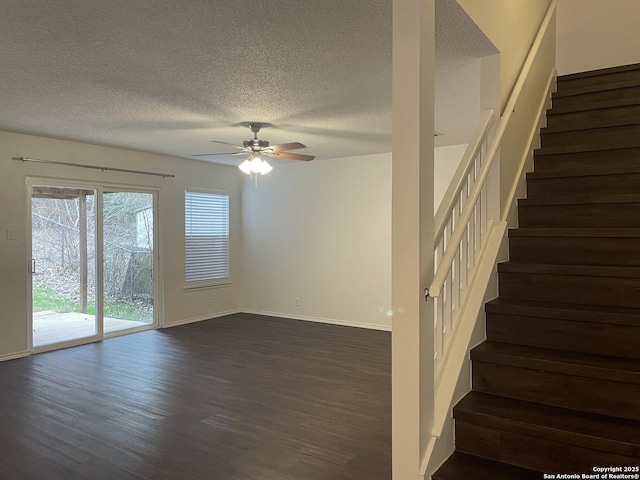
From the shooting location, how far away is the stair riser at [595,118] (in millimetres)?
3084

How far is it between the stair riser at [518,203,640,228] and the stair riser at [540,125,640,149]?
21.3 inches

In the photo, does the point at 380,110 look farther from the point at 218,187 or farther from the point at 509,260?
the point at 218,187

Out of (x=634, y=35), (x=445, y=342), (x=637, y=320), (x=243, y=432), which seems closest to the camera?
(x=637, y=320)

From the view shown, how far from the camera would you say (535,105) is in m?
3.43

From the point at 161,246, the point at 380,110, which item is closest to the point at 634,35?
the point at 380,110

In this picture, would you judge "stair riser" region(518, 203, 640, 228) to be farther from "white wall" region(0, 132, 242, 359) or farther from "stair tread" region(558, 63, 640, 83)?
"white wall" region(0, 132, 242, 359)

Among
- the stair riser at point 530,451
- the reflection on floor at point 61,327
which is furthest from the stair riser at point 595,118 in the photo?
the reflection on floor at point 61,327

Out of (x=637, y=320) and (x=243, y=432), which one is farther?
(x=243, y=432)

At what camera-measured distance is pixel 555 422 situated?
6.01ft

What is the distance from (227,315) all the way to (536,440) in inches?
249

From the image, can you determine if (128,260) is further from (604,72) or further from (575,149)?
(604,72)

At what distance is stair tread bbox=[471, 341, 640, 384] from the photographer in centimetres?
187

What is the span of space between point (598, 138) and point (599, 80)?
1.01 m

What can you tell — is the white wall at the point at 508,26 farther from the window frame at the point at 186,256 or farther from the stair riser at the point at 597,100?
the window frame at the point at 186,256
